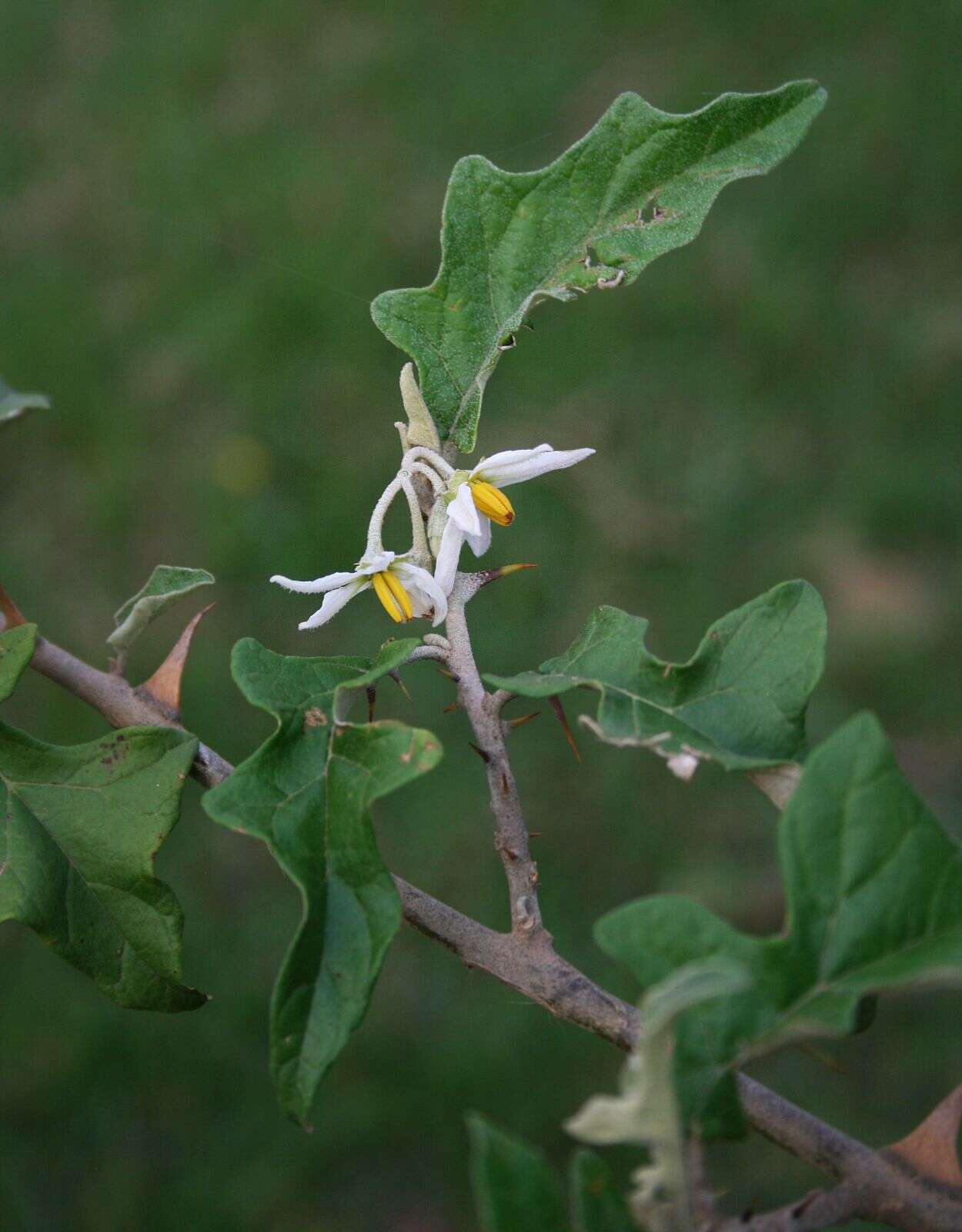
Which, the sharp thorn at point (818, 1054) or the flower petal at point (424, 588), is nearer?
the sharp thorn at point (818, 1054)

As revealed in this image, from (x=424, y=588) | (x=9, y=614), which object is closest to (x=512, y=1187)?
(x=424, y=588)

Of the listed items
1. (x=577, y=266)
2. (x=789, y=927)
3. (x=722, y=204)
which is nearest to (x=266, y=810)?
(x=789, y=927)

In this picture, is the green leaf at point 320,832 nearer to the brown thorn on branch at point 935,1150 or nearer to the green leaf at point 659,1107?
the green leaf at point 659,1107

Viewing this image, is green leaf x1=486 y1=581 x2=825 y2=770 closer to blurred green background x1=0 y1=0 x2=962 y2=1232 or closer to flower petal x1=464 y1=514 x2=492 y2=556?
flower petal x1=464 y1=514 x2=492 y2=556

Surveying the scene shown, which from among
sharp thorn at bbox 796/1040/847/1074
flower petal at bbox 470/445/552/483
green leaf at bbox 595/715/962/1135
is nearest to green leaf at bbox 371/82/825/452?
flower petal at bbox 470/445/552/483

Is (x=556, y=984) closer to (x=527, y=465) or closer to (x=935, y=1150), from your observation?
(x=935, y=1150)

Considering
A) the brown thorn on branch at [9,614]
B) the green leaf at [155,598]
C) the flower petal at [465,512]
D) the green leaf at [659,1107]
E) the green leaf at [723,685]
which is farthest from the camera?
the brown thorn on branch at [9,614]

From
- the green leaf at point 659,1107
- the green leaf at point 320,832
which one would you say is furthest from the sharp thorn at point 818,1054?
the green leaf at point 320,832
